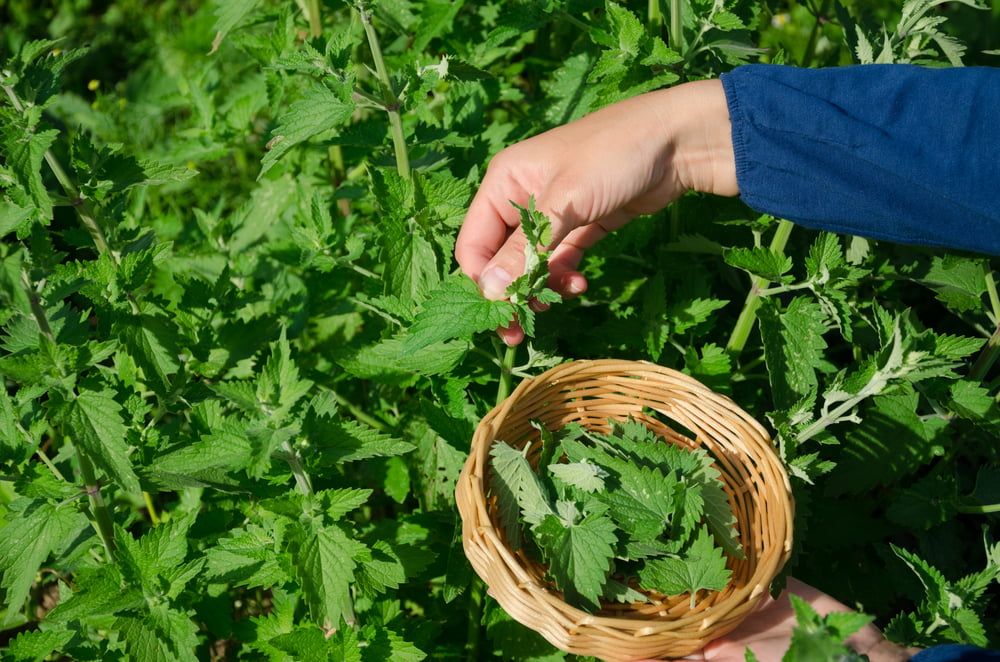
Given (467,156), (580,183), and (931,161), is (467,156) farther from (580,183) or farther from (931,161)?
(931,161)

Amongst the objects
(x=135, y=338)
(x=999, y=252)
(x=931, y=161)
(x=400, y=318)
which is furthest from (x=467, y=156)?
(x=999, y=252)

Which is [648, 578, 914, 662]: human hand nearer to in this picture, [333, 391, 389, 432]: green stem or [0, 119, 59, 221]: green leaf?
[333, 391, 389, 432]: green stem

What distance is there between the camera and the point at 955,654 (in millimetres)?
1685

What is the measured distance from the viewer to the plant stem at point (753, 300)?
7.56 feet

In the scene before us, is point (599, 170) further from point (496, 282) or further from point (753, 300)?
point (753, 300)

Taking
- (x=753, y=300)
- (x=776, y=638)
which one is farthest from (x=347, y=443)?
(x=753, y=300)

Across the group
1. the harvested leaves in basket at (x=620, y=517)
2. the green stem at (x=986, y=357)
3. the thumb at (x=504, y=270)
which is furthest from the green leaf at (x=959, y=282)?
the thumb at (x=504, y=270)

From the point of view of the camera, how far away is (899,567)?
242cm

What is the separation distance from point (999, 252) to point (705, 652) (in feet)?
4.01

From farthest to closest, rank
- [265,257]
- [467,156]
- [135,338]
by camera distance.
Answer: [265,257]
[467,156]
[135,338]

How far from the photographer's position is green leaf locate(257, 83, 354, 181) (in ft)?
6.48

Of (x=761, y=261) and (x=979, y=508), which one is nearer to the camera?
(x=761, y=261)

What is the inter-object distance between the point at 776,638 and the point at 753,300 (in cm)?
94

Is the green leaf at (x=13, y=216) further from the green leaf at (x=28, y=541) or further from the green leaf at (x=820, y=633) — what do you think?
the green leaf at (x=820, y=633)
